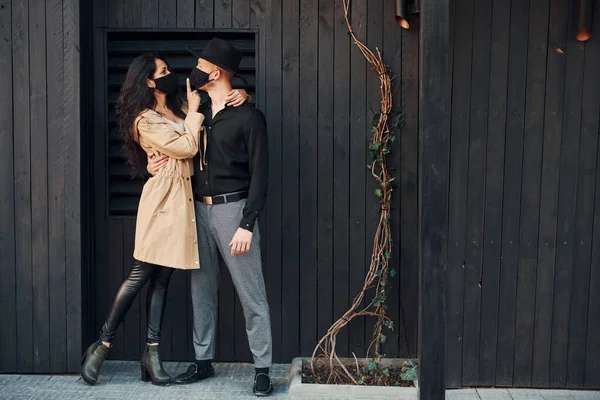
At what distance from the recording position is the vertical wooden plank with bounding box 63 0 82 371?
4648 millimetres

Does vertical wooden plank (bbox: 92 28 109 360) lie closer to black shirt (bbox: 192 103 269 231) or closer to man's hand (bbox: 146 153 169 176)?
man's hand (bbox: 146 153 169 176)

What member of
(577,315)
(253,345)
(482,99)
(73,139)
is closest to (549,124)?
(482,99)

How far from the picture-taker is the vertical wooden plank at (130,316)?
16.3 feet

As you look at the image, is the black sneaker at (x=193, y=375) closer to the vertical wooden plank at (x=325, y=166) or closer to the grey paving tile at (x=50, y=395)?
the grey paving tile at (x=50, y=395)

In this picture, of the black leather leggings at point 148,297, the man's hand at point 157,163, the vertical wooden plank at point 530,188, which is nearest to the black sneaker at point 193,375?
the black leather leggings at point 148,297

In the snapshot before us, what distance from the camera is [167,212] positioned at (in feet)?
14.5

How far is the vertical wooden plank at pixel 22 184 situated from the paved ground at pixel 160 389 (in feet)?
0.90

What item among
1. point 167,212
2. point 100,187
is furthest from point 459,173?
point 100,187

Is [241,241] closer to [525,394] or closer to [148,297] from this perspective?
[148,297]

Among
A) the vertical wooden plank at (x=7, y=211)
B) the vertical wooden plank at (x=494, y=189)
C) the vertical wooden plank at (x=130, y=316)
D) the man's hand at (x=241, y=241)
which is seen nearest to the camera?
the man's hand at (x=241, y=241)

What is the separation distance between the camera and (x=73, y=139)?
15.4ft

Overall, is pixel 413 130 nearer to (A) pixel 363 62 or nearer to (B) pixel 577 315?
(A) pixel 363 62

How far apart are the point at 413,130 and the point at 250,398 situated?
194 centimetres

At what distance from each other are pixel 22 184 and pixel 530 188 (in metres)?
3.15
